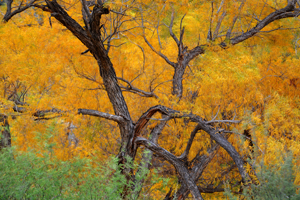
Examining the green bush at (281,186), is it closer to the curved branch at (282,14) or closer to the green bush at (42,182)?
the green bush at (42,182)

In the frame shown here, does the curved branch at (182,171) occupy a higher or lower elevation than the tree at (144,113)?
lower

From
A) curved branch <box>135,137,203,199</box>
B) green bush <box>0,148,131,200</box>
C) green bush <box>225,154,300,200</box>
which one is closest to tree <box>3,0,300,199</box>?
curved branch <box>135,137,203,199</box>

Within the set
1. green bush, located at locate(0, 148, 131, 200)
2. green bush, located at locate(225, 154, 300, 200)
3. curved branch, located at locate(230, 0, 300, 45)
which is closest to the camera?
green bush, located at locate(225, 154, 300, 200)

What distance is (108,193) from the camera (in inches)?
116

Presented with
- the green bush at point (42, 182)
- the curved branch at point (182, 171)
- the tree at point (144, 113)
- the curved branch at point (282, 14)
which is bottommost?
the green bush at point (42, 182)

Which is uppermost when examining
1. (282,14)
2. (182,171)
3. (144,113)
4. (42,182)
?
(282,14)

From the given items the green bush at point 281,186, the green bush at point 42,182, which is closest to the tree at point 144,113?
the green bush at point 42,182

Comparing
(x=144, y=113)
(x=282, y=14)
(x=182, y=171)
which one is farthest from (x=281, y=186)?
(x=282, y=14)

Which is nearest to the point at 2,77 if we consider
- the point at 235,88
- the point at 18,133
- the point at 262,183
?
the point at 18,133

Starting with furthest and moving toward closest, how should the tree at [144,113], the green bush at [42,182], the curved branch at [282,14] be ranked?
the curved branch at [282,14] → the tree at [144,113] → the green bush at [42,182]

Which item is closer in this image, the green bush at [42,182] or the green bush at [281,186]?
the green bush at [281,186]

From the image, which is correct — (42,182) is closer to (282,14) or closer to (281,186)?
(281,186)

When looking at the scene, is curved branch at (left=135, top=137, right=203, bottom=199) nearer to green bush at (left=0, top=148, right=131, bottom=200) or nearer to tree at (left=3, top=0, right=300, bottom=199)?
tree at (left=3, top=0, right=300, bottom=199)

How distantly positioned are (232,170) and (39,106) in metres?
5.97
